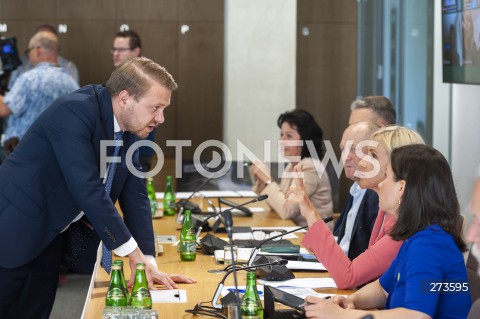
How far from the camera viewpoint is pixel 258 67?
7.87 meters

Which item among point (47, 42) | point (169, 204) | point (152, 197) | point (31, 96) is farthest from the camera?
point (47, 42)

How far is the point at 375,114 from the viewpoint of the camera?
4184mm

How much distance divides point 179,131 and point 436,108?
314 cm

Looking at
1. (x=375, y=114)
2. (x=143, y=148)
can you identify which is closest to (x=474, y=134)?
(x=375, y=114)

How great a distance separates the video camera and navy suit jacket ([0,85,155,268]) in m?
4.30

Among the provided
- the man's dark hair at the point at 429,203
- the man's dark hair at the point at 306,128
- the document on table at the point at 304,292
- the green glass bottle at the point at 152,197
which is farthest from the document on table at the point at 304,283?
the man's dark hair at the point at 306,128

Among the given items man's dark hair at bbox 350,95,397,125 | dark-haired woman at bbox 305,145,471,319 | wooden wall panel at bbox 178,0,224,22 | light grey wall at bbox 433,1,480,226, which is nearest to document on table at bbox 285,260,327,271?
dark-haired woman at bbox 305,145,471,319

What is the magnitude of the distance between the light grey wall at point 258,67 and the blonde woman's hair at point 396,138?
4730mm

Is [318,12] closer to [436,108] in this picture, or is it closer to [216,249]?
[436,108]

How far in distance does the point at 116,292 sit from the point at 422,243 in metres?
0.93

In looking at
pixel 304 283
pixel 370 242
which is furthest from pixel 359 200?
pixel 304 283

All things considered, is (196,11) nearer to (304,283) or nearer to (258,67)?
(258,67)

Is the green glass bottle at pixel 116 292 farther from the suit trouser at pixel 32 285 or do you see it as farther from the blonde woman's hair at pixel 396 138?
the blonde woman's hair at pixel 396 138

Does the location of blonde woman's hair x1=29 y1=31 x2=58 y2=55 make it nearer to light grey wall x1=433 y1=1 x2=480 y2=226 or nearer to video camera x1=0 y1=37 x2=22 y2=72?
video camera x1=0 y1=37 x2=22 y2=72
